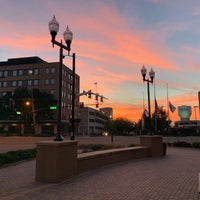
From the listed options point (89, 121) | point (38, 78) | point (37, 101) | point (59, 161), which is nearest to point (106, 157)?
point (59, 161)

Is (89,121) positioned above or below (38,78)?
below

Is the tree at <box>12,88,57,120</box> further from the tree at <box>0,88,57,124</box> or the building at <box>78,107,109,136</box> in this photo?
the building at <box>78,107,109,136</box>

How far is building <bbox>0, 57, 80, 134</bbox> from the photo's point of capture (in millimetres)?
93375

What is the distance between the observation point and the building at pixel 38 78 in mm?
93375

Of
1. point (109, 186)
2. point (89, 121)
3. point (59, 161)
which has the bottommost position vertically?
point (109, 186)

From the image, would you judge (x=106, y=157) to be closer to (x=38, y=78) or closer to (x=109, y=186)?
(x=109, y=186)

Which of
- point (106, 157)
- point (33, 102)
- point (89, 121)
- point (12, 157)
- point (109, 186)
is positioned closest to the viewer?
point (109, 186)

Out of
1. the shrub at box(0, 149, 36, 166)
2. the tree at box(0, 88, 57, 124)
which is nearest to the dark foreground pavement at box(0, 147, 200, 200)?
the shrub at box(0, 149, 36, 166)

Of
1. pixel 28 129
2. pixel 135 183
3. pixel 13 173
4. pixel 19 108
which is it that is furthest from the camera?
pixel 28 129

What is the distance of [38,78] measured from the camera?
9556 centimetres

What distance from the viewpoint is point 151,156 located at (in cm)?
1750

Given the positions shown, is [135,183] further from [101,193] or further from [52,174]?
[52,174]

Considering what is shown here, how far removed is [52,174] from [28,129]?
71780mm

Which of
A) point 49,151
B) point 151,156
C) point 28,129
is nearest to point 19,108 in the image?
point 28,129
